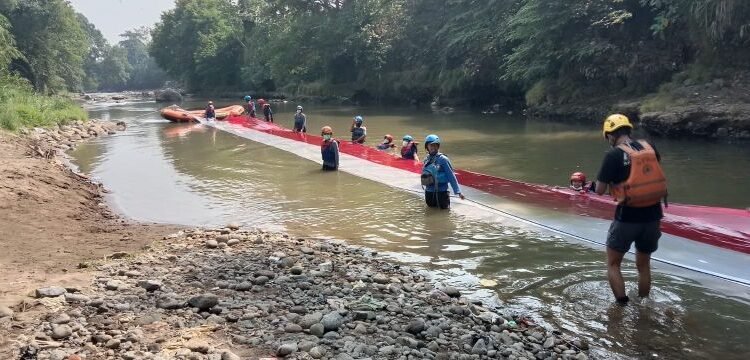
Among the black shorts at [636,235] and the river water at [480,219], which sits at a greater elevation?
the black shorts at [636,235]

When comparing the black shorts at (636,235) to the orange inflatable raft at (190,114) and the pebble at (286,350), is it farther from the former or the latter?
the orange inflatable raft at (190,114)

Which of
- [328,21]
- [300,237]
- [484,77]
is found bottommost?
[300,237]

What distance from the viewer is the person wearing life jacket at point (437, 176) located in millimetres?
9391

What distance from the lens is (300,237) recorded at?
8.52 meters

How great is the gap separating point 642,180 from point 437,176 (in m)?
4.74

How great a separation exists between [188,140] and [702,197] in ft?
56.5

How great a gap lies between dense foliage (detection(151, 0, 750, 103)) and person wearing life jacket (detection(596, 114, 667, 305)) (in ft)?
55.8

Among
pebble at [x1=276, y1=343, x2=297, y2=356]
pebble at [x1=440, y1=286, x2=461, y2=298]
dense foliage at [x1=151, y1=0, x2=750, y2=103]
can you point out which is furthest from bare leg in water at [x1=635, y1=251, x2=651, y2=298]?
dense foliage at [x1=151, y1=0, x2=750, y2=103]

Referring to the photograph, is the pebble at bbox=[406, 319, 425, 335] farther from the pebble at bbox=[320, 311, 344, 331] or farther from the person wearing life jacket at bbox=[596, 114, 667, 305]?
the person wearing life jacket at bbox=[596, 114, 667, 305]

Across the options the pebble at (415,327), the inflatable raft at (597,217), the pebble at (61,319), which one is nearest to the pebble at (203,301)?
the pebble at (61,319)

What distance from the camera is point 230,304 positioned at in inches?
209

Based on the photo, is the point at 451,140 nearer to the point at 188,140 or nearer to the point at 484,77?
the point at 188,140

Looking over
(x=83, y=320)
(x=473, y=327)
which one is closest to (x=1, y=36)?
(x=83, y=320)

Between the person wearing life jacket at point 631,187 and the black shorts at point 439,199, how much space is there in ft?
14.7
